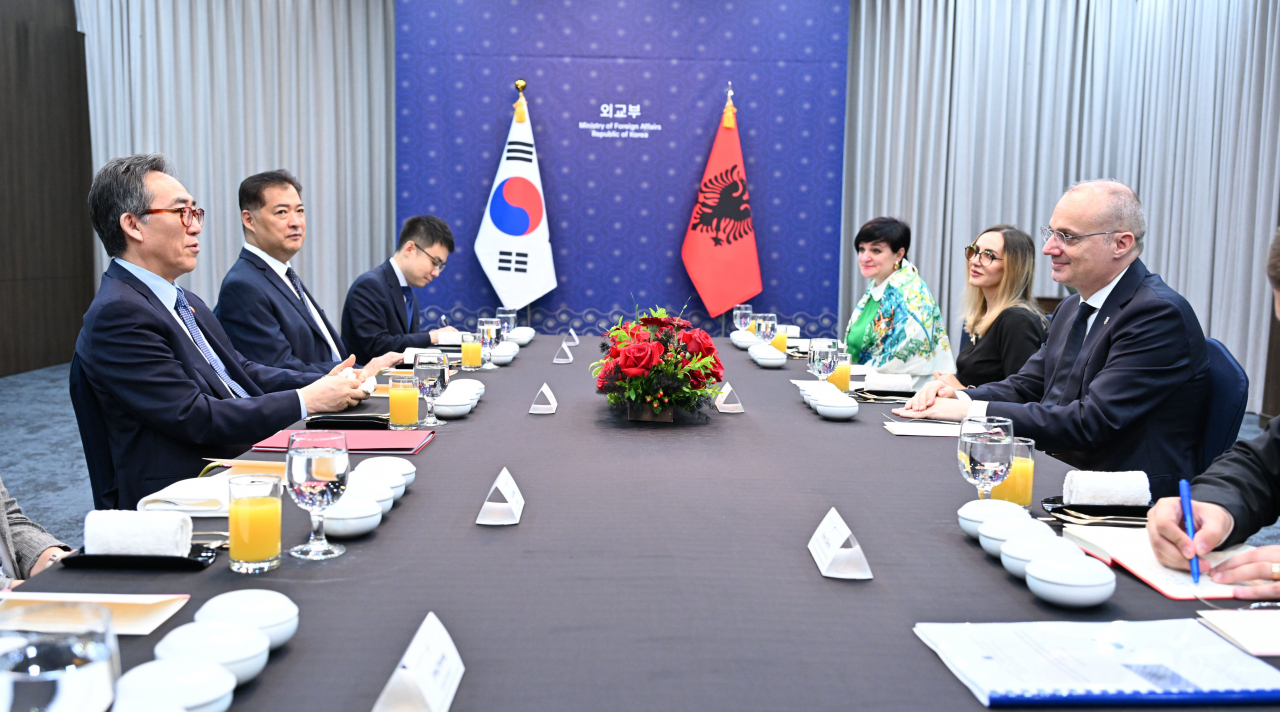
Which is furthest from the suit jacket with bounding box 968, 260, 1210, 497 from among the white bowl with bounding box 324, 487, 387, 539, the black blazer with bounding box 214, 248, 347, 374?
the black blazer with bounding box 214, 248, 347, 374

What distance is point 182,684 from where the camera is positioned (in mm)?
851

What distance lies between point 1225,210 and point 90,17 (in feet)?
26.3

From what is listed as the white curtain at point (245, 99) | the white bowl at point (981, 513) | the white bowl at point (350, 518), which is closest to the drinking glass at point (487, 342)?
the white bowl at point (350, 518)

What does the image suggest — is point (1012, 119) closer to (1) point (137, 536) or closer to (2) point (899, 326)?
(2) point (899, 326)

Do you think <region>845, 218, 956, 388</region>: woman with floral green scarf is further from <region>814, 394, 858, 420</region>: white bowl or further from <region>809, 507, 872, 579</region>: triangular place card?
<region>809, 507, 872, 579</region>: triangular place card

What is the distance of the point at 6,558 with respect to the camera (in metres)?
1.81

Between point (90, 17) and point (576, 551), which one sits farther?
point (90, 17)

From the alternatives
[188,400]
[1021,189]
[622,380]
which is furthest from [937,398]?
[1021,189]

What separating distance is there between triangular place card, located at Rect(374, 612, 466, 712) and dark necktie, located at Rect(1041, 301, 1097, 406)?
6.97ft

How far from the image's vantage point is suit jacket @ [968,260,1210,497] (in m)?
2.27

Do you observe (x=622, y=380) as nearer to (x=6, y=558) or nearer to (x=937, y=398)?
(x=937, y=398)

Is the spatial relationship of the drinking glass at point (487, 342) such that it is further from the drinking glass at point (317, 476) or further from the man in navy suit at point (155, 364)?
the drinking glass at point (317, 476)

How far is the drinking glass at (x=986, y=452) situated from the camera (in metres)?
1.56

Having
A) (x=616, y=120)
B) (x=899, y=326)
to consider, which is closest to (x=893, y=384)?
(x=899, y=326)
